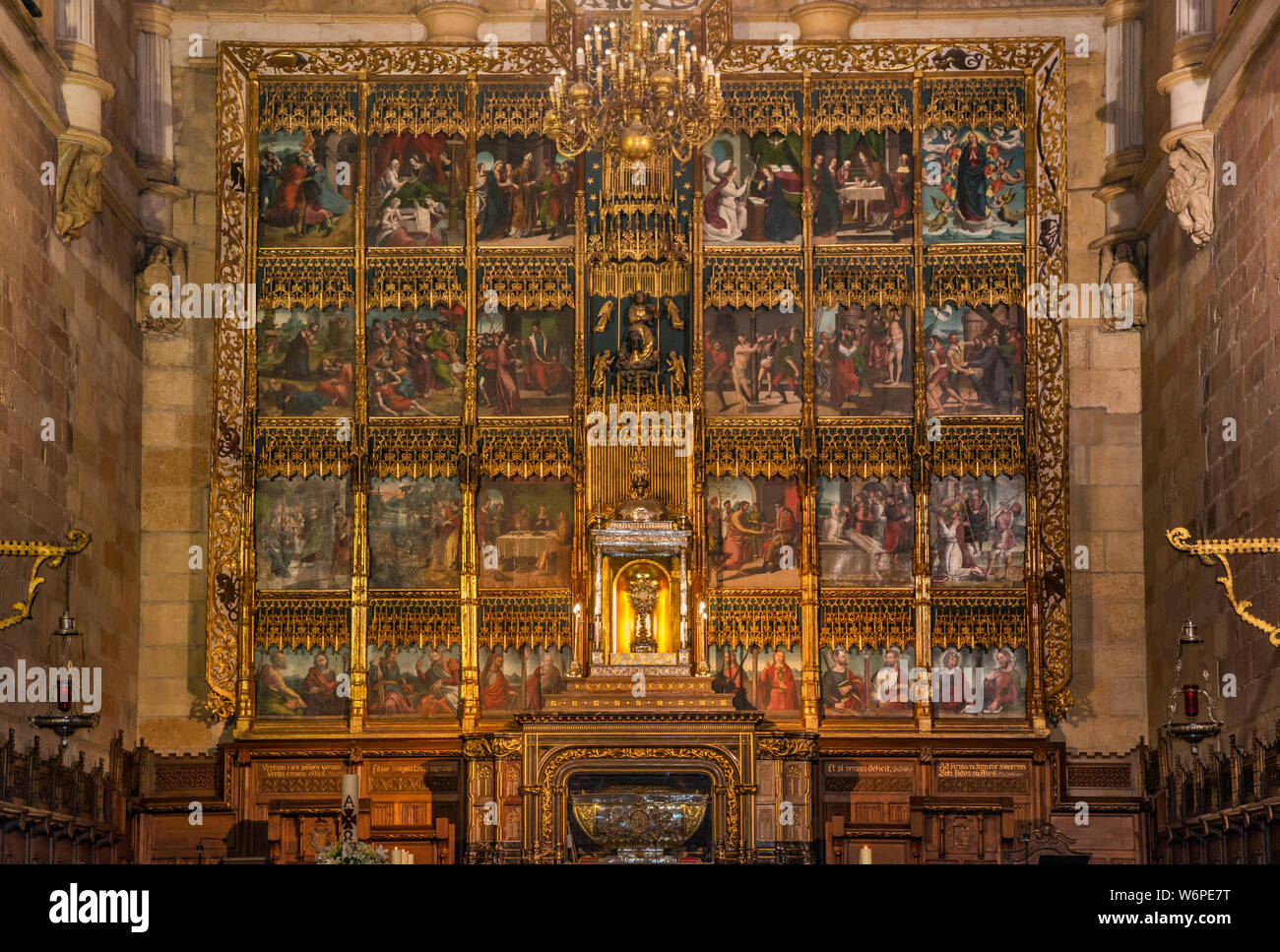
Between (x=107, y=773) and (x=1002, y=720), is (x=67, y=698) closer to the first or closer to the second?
(x=107, y=773)

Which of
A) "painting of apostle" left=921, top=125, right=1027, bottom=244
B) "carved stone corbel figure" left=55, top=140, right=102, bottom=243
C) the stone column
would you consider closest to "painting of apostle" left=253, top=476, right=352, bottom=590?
"carved stone corbel figure" left=55, top=140, right=102, bottom=243

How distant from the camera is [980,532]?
885 inches

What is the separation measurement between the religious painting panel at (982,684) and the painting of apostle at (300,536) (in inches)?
270

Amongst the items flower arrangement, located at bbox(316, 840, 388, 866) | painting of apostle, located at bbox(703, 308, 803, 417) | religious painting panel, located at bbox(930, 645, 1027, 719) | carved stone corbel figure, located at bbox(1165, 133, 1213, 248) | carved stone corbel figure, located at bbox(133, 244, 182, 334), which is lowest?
flower arrangement, located at bbox(316, 840, 388, 866)

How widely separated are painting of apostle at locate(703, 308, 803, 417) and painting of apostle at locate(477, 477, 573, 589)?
2.08 metres

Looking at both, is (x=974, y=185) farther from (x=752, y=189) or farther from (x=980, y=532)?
(x=980, y=532)

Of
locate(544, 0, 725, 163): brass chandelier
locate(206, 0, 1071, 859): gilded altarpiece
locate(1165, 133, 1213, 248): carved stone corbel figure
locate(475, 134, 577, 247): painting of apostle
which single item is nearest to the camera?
locate(544, 0, 725, 163): brass chandelier

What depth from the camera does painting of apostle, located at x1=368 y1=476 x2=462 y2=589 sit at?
888 inches

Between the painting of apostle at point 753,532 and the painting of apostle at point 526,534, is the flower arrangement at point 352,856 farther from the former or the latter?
the painting of apostle at point 753,532

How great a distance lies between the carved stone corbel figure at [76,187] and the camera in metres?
20.2

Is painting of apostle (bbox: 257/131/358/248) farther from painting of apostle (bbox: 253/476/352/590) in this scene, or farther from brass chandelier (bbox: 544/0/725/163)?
brass chandelier (bbox: 544/0/725/163)

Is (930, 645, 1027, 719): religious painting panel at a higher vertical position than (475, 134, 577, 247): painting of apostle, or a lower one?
lower

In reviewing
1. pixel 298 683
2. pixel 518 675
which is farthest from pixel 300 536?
pixel 518 675

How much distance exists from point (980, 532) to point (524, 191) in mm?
6626
